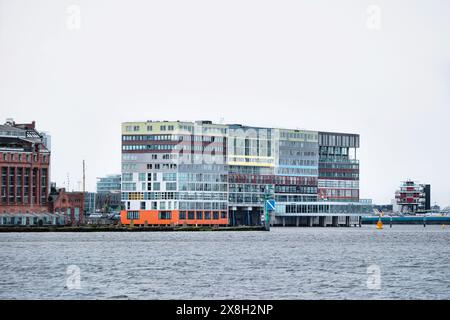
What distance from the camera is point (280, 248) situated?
114250 mm

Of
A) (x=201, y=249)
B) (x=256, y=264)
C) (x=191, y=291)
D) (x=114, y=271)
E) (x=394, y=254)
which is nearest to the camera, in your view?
(x=191, y=291)

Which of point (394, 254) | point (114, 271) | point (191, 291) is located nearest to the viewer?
point (191, 291)

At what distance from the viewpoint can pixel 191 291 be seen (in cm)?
6031

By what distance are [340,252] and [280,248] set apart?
9.84 m

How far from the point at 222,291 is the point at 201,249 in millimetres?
51586
